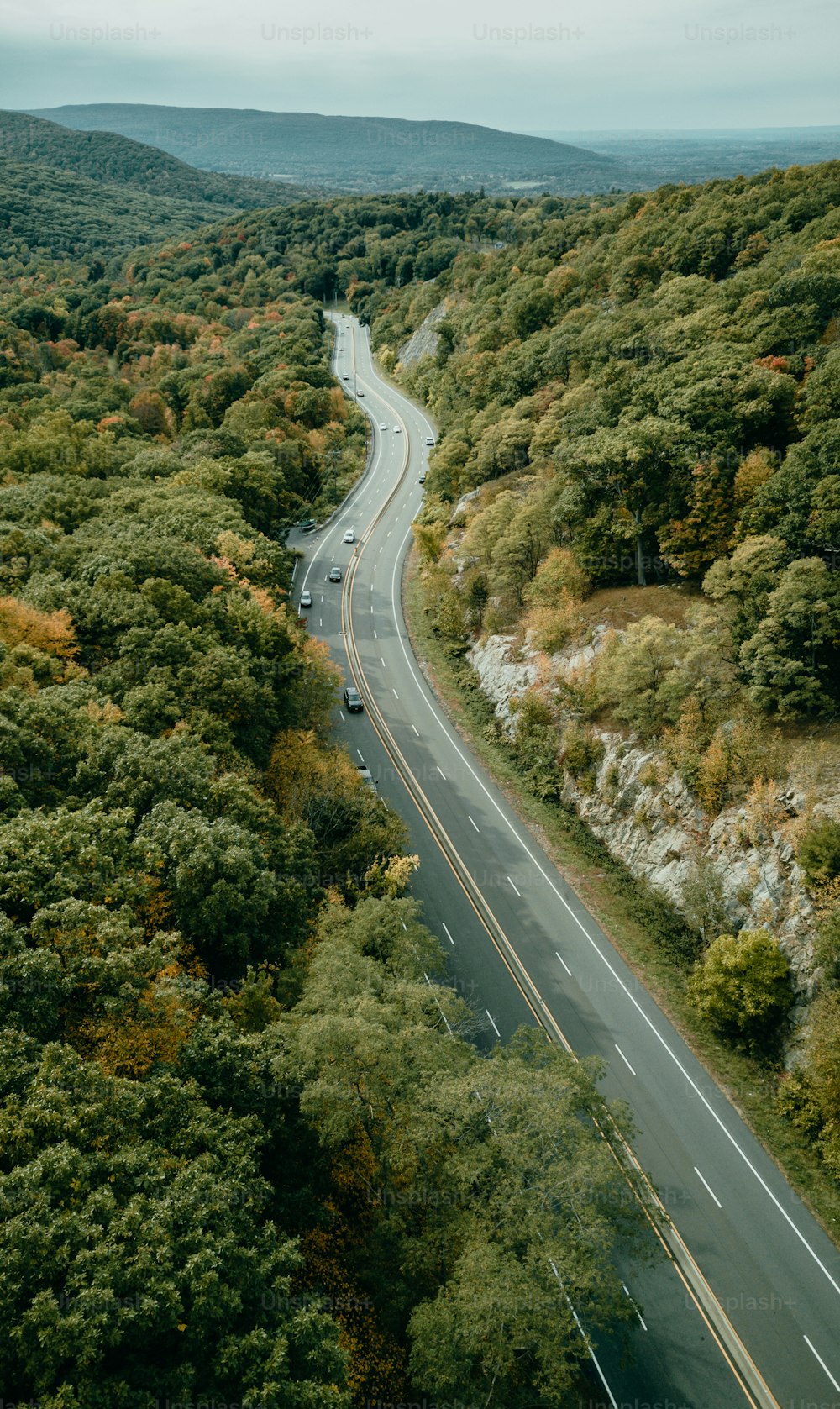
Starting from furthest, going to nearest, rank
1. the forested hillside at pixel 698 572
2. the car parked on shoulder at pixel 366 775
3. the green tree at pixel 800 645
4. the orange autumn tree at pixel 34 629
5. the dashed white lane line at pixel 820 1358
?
the car parked on shoulder at pixel 366 775 → the orange autumn tree at pixel 34 629 → the green tree at pixel 800 645 → the forested hillside at pixel 698 572 → the dashed white lane line at pixel 820 1358

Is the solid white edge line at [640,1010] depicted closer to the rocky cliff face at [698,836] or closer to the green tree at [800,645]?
the rocky cliff face at [698,836]

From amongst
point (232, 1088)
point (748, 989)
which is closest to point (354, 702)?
point (748, 989)

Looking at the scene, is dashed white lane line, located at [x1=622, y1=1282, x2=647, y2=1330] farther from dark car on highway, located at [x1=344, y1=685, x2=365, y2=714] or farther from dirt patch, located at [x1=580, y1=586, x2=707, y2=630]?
dark car on highway, located at [x1=344, y1=685, x2=365, y2=714]

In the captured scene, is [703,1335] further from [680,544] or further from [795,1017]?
[680,544]

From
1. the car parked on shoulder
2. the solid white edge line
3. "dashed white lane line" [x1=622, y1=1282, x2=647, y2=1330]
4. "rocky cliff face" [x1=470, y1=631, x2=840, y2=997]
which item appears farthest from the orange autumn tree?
"dashed white lane line" [x1=622, y1=1282, x2=647, y2=1330]

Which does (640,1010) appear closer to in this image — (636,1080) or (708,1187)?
(636,1080)

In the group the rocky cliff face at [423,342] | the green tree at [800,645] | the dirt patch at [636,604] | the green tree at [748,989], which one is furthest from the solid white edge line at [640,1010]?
the rocky cliff face at [423,342]
